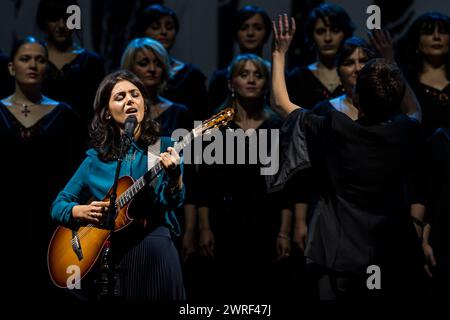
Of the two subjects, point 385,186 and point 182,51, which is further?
point 182,51

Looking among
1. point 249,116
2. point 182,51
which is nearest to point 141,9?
point 182,51

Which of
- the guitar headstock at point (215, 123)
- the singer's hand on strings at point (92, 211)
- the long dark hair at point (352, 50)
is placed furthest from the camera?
the long dark hair at point (352, 50)

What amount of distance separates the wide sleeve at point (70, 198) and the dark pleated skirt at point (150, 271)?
34 centimetres

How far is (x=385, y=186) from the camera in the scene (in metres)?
3.29

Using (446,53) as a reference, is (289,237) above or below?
below

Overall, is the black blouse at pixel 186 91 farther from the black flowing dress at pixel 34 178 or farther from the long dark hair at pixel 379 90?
the long dark hair at pixel 379 90

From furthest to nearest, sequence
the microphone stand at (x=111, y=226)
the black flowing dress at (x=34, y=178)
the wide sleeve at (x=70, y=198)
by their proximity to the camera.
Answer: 1. the black flowing dress at (x=34, y=178)
2. the wide sleeve at (x=70, y=198)
3. the microphone stand at (x=111, y=226)

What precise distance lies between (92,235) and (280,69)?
1.05 m

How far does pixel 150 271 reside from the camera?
339 cm

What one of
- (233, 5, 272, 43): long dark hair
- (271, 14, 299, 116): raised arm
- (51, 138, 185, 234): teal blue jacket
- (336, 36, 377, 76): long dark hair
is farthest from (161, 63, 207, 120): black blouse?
(271, 14, 299, 116): raised arm

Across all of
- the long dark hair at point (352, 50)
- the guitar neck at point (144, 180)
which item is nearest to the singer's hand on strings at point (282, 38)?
the guitar neck at point (144, 180)

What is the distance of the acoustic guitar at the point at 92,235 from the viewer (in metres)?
3.32
